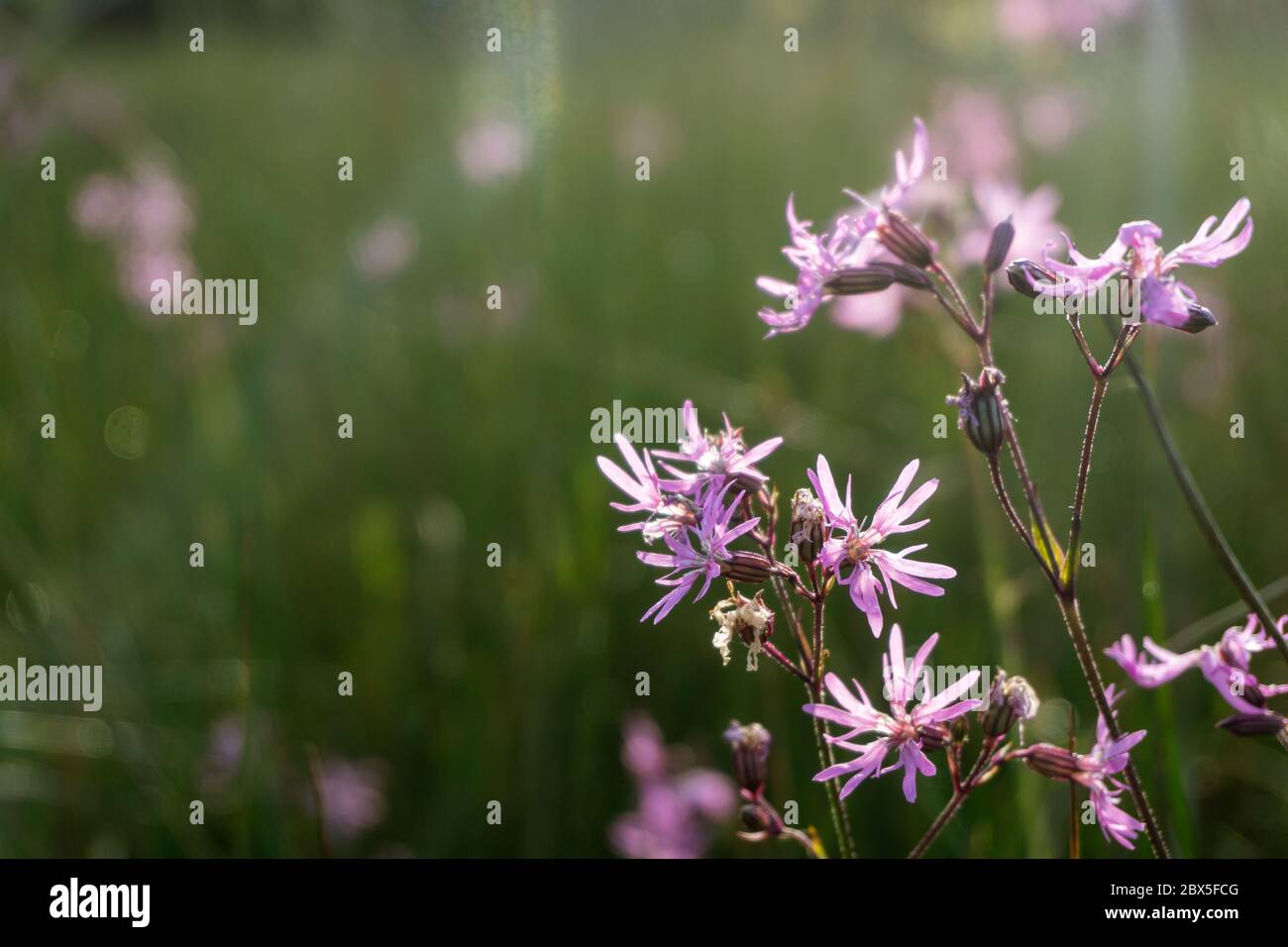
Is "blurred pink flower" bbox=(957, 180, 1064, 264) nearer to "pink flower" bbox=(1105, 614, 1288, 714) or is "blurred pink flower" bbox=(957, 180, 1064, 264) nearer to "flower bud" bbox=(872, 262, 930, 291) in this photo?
"flower bud" bbox=(872, 262, 930, 291)

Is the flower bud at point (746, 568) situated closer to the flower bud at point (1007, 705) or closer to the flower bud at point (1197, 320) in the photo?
the flower bud at point (1007, 705)

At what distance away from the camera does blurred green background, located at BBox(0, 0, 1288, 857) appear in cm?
223

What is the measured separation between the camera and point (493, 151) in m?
4.42

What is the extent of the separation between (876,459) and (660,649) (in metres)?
0.83

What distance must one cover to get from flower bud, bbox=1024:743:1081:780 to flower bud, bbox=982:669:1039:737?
3 centimetres

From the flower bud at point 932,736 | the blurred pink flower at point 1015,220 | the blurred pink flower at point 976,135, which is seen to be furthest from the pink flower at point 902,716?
the blurred pink flower at point 976,135

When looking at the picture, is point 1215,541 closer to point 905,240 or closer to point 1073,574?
point 1073,574

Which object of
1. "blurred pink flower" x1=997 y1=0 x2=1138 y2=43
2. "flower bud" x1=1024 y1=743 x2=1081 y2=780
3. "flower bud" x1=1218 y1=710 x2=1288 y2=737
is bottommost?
"flower bud" x1=1024 y1=743 x2=1081 y2=780

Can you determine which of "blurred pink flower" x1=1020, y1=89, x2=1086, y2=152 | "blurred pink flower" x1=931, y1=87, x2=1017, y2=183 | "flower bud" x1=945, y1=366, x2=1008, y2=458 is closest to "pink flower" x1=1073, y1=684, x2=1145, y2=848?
"flower bud" x1=945, y1=366, x2=1008, y2=458

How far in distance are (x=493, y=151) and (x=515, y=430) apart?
153 centimetres

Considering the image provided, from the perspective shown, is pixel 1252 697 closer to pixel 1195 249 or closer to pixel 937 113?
pixel 1195 249

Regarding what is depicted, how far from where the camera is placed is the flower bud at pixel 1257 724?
35.9 inches

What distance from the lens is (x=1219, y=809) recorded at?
223 centimetres
